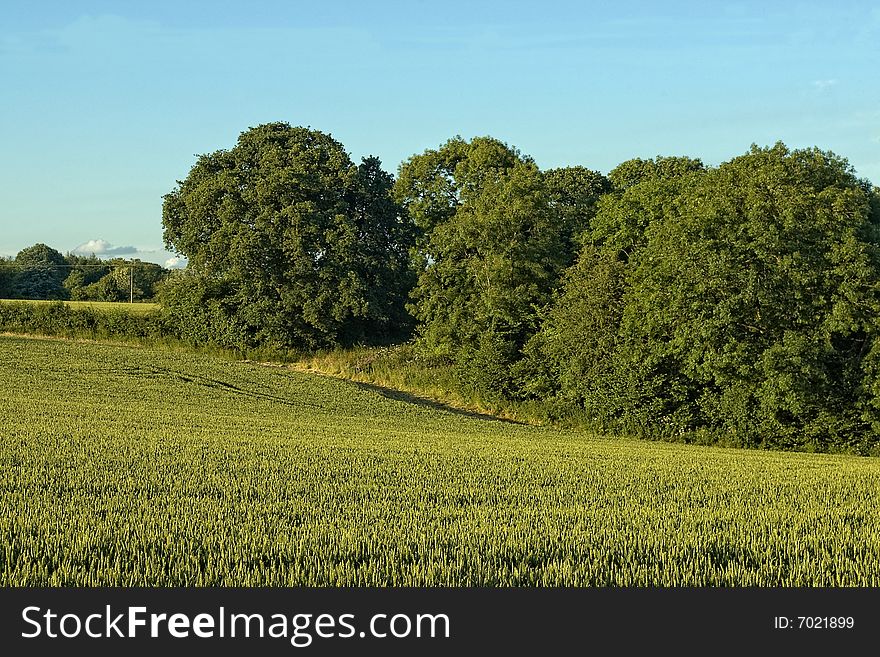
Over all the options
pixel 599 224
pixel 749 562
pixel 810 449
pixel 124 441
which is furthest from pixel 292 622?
pixel 599 224

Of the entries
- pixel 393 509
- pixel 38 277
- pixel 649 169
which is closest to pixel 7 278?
pixel 38 277

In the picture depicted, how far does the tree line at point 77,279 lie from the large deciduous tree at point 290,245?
38133mm

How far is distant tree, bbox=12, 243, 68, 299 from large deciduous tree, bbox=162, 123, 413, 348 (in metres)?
48.1

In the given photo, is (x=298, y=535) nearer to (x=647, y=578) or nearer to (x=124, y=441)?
(x=647, y=578)

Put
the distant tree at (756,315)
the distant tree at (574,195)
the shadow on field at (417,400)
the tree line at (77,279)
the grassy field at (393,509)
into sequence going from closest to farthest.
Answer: the grassy field at (393,509) < the distant tree at (756,315) < the shadow on field at (417,400) < the distant tree at (574,195) < the tree line at (77,279)

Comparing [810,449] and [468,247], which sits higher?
[468,247]

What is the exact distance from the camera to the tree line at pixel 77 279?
317ft

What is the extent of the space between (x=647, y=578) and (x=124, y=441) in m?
14.8

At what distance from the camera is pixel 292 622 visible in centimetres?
732

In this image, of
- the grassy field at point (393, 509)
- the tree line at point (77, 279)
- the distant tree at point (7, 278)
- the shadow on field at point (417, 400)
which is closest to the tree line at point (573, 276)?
the shadow on field at point (417, 400)

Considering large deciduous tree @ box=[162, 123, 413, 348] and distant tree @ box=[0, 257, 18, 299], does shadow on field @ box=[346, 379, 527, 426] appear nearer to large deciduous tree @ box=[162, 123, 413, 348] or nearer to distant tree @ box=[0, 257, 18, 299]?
large deciduous tree @ box=[162, 123, 413, 348]

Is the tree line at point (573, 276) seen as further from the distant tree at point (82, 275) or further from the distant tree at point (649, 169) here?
the distant tree at point (82, 275)

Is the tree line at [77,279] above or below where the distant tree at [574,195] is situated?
below

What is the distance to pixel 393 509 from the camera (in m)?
13.3
